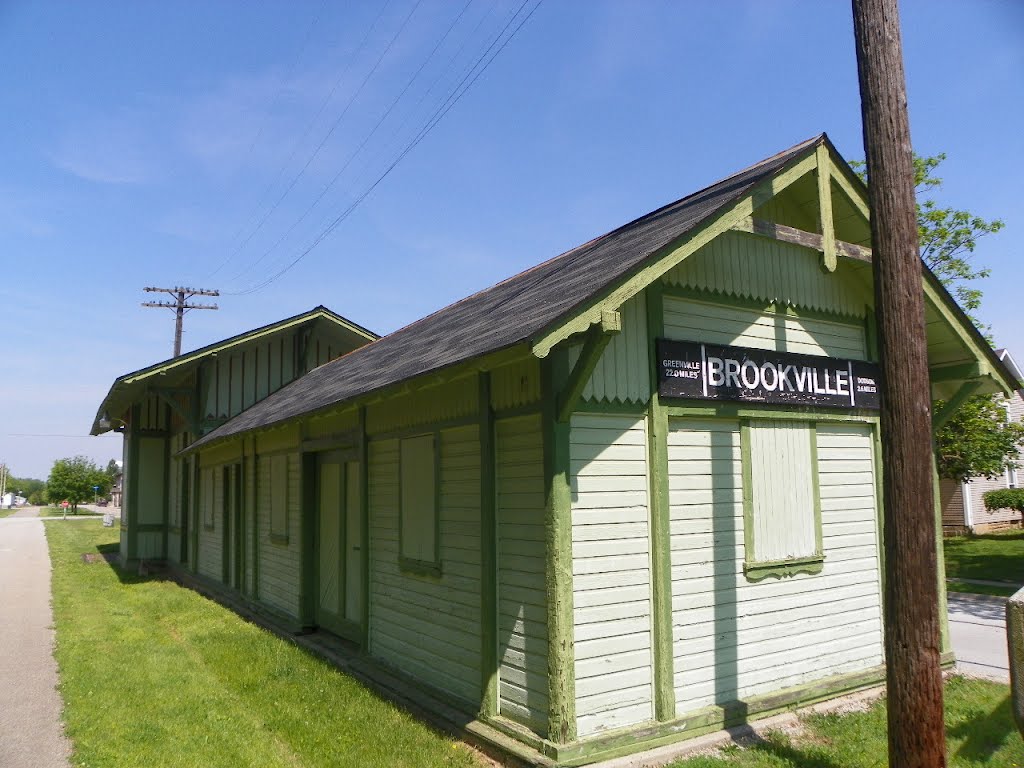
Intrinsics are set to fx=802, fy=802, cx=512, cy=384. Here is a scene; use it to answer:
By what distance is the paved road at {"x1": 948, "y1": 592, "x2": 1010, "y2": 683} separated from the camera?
28.1 ft

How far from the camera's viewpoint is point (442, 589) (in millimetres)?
7281

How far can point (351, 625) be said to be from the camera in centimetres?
992

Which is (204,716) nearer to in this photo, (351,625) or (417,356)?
(351,625)

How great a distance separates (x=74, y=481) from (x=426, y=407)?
62944mm

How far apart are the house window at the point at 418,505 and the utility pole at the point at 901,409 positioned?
385cm

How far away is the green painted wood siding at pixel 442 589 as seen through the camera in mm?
6816

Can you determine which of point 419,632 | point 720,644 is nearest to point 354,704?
point 419,632

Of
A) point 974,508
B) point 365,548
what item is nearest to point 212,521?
point 365,548

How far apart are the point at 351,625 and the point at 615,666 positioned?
16.1ft

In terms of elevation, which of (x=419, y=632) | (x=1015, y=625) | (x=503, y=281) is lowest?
(x=419, y=632)

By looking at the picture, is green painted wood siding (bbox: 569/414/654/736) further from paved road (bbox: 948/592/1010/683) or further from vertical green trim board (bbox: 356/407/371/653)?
vertical green trim board (bbox: 356/407/371/653)

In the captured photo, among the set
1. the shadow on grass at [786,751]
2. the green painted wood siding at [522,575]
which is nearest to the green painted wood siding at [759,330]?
the green painted wood siding at [522,575]

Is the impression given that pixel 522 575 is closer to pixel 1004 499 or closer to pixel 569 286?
pixel 569 286

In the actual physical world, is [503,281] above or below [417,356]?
above
